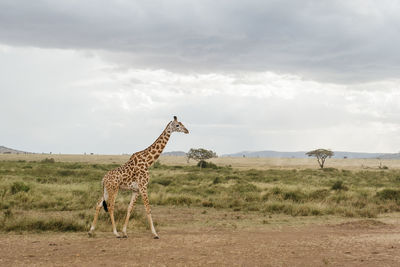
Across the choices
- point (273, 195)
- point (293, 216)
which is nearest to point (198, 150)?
point (273, 195)

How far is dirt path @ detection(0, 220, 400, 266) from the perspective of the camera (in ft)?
31.4

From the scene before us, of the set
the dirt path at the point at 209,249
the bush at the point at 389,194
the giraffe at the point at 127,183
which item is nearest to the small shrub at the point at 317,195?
the bush at the point at 389,194

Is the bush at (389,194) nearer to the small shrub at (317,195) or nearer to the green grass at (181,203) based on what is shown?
the green grass at (181,203)

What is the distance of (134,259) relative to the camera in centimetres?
973

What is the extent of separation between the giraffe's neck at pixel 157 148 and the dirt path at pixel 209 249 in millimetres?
2116

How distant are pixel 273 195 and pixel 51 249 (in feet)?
50.4

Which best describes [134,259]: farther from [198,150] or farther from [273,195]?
[198,150]

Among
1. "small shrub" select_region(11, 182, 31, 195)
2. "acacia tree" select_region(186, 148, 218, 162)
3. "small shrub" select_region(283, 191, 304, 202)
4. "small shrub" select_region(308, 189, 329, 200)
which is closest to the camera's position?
"small shrub" select_region(11, 182, 31, 195)

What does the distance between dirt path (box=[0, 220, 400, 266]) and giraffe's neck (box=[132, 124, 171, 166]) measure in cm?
212

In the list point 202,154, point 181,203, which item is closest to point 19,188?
point 181,203

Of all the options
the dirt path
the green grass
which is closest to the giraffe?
the dirt path

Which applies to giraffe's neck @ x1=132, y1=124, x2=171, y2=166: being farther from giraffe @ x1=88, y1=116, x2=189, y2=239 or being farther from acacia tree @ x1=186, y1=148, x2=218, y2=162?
acacia tree @ x1=186, y1=148, x2=218, y2=162

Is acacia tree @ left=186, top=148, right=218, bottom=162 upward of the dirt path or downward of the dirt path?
upward

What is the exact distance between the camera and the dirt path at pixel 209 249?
959cm
